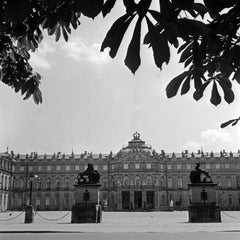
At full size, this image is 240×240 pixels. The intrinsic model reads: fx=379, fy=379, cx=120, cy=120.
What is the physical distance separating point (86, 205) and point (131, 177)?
6660 centimetres

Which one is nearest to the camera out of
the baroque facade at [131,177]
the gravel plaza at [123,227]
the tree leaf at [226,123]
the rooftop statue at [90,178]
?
the tree leaf at [226,123]

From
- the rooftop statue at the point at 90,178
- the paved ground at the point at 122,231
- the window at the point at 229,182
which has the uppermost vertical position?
the window at the point at 229,182

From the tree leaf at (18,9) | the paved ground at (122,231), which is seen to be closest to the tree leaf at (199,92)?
the tree leaf at (18,9)

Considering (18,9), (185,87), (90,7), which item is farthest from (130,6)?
(185,87)

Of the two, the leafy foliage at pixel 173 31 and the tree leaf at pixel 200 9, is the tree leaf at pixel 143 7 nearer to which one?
the leafy foliage at pixel 173 31

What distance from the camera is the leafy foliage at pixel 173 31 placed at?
162 centimetres

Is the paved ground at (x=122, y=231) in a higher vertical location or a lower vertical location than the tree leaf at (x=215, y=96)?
lower

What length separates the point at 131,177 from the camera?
89500 mm

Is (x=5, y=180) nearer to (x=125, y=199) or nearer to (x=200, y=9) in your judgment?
(x=125, y=199)

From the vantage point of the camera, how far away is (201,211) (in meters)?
22.6

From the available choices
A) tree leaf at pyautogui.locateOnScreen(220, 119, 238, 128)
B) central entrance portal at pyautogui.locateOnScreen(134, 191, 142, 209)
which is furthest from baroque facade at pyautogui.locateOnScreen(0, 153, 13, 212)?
tree leaf at pyautogui.locateOnScreen(220, 119, 238, 128)

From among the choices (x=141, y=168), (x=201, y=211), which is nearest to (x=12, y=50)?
(x=201, y=211)

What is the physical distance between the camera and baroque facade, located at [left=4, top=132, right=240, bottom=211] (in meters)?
88.5

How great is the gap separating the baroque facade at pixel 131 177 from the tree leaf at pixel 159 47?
8535 centimetres
